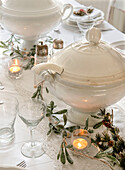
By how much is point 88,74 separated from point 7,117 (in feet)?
0.92

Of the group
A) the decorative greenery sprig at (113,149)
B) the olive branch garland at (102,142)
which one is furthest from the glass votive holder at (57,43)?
the decorative greenery sprig at (113,149)

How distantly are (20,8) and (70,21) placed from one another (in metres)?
0.47

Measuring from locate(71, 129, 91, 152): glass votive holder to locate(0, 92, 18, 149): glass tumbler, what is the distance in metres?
0.19

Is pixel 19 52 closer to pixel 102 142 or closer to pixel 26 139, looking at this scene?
pixel 26 139

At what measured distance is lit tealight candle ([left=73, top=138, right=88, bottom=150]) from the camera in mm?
753

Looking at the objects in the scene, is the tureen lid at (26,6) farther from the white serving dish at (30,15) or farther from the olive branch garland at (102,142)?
the olive branch garland at (102,142)

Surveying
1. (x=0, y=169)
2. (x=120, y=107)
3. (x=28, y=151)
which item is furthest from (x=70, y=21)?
(x=0, y=169)

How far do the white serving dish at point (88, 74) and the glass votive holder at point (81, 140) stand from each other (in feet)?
0.27

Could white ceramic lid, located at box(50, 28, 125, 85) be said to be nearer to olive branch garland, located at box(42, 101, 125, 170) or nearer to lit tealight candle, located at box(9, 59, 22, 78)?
olive branch garland, located at box(42, 101, 125, 170)

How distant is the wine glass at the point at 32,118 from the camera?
757mm

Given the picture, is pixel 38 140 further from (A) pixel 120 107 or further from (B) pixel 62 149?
(A) pixel 120 107

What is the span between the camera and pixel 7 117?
83 cm

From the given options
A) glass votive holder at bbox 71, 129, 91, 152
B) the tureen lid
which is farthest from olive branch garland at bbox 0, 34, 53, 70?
glass votive holder at bbox 71, 129, 91, 152

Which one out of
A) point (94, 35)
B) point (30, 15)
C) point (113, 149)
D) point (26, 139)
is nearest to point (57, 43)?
point (30, 15)
